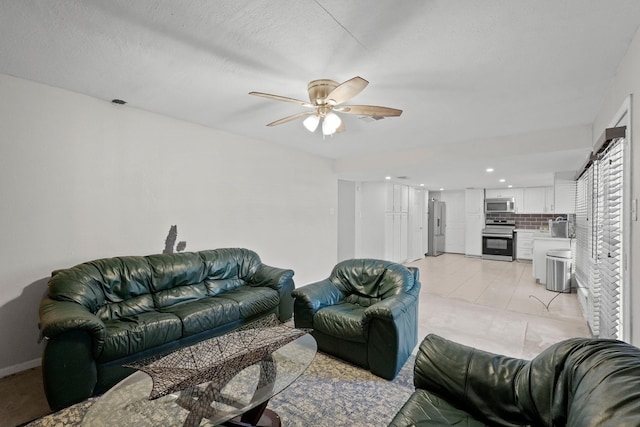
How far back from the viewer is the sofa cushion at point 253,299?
3.02 metres

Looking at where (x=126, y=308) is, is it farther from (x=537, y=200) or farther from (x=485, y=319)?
(x=537, y=200)

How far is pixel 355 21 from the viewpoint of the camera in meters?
1.62

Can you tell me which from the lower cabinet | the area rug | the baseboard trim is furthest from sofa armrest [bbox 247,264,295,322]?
the lower cabinet

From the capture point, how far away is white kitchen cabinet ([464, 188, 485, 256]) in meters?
8.48

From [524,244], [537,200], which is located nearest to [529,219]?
[537,200]

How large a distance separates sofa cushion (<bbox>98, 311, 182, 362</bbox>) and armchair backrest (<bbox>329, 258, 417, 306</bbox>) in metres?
1.61

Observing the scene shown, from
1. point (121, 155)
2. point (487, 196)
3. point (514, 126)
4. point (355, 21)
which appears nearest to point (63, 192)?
point (121, 155)

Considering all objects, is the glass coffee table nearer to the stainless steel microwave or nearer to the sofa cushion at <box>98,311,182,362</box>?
the sofa cushion at <box>98,311,182,362</box>

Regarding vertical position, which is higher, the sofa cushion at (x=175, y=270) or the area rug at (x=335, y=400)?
the sofa cushion at (x=175, y=270)

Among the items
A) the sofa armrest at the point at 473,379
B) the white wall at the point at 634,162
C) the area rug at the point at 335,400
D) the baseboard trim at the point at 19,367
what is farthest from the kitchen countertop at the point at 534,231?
the baseboard trim at the point at 19,367

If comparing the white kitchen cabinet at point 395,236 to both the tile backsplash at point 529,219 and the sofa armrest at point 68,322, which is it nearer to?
the tile backsplash at point 529,219

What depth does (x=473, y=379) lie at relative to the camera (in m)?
1.41

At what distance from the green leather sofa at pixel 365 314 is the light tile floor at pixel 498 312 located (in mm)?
785

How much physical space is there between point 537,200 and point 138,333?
925 centimetres
